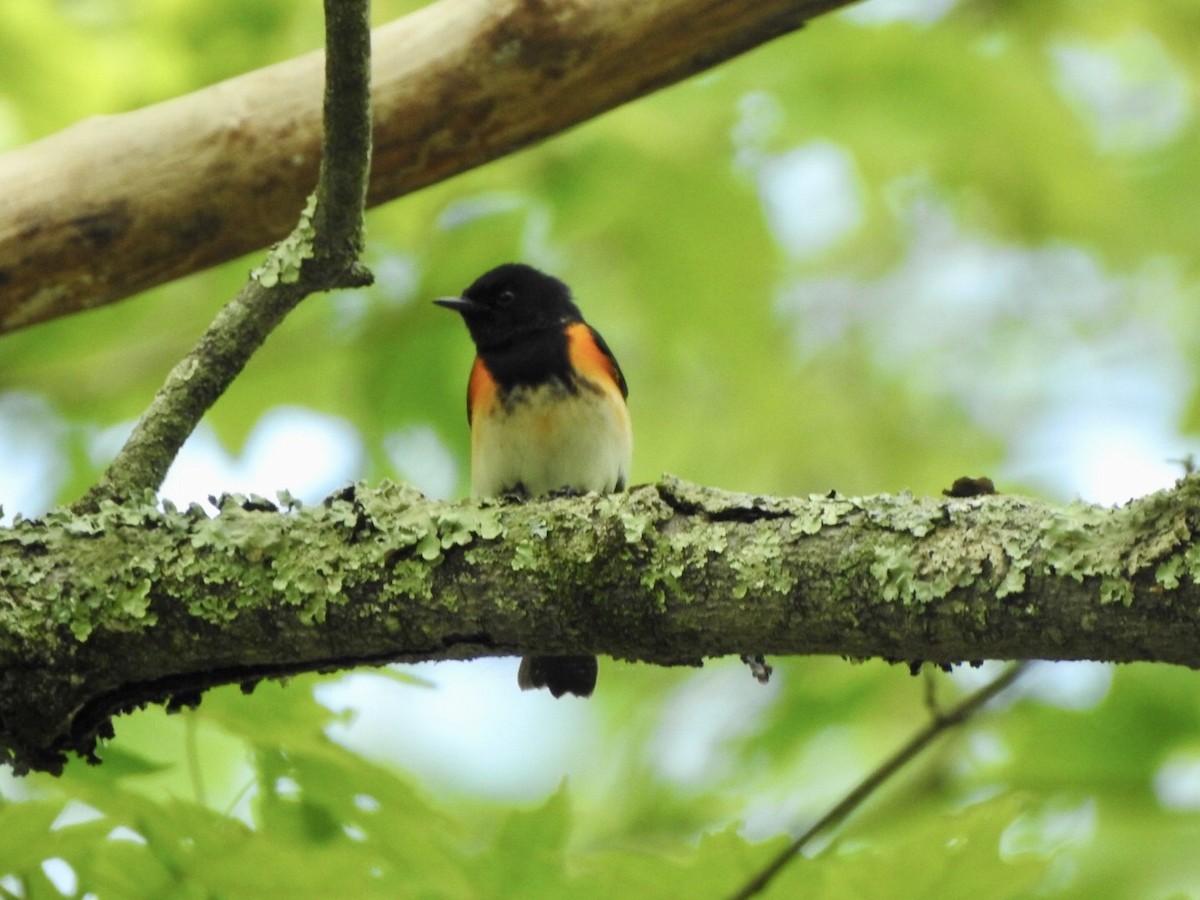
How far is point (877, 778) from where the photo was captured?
2977mm

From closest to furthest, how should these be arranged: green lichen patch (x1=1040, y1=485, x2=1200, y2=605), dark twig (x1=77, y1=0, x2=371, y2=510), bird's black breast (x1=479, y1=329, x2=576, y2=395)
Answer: green lichen patch (x1=1040, y1=485, x2=1200, y2=605) → dark twig (x1=77, y1=0, x2=371, y2=510) → bird's black breast (x1=479, y1=329, x2=576, y2=395)

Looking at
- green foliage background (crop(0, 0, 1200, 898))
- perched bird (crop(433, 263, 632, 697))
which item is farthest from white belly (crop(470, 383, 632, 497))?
green foliage background (crop(0, 0, 1200, 898))

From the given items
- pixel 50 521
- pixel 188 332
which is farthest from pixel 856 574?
pixel 188 332

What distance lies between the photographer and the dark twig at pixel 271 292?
2.69 meters

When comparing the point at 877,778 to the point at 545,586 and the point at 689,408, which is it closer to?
the point at 545,586

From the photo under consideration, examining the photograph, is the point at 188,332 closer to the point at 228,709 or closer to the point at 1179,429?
the point at 228,709

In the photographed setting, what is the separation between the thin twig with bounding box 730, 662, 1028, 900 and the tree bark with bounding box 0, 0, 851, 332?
1.79 meters

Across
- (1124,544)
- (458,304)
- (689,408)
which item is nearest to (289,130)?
(458,304)

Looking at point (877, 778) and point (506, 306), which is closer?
point (877, 778)

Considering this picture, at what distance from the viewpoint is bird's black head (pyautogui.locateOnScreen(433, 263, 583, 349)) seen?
5164 millimetres

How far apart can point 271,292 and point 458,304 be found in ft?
6.84

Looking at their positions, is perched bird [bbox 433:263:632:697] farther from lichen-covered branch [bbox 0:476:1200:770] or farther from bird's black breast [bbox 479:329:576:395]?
lichen-covered branch [bbox 0:476:1200:770]

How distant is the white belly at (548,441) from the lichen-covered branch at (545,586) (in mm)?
2202

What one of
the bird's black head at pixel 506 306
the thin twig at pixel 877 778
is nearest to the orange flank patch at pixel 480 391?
the bird's black head at pixel 506 306
